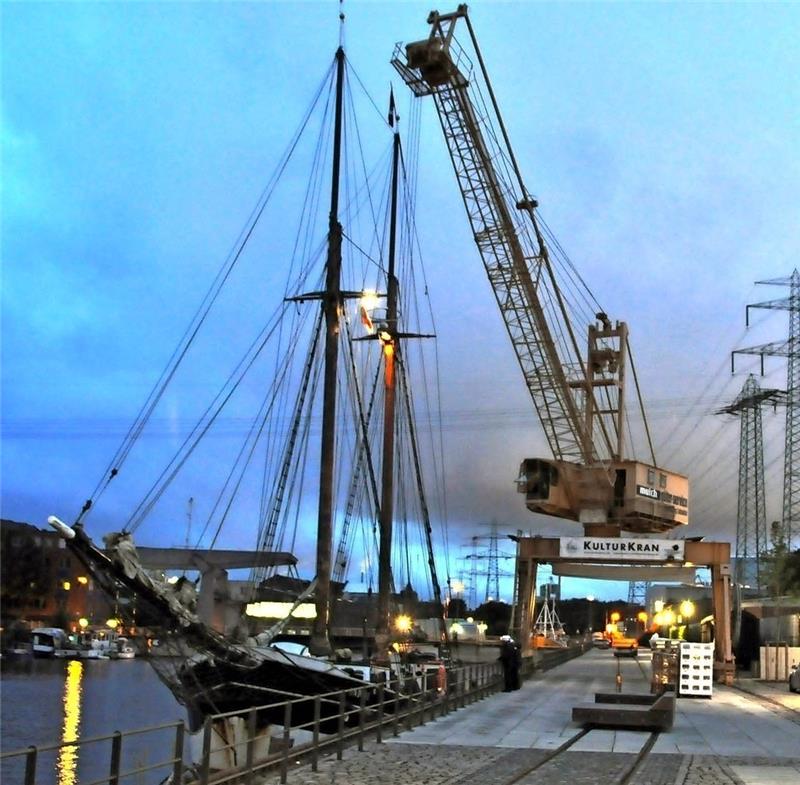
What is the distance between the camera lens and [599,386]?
1873 inches

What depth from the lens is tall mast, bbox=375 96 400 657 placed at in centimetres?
3428

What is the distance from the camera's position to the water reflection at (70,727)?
2777 centimetres

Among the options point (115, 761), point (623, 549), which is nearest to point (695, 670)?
point (623, 549)

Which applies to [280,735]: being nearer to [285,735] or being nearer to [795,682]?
[285,735]

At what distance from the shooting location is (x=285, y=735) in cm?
1206

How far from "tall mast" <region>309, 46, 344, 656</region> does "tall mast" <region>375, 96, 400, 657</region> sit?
4.53 metres

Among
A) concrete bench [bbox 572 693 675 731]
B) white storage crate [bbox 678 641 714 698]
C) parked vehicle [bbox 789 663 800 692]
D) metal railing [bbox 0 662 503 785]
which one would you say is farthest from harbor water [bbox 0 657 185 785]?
parked vehicle [bbox 789 663 800 692]

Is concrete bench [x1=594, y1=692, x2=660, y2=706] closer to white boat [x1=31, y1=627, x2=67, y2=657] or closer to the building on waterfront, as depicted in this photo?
the building on waterfront

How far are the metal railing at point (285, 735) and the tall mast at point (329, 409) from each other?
4278mm

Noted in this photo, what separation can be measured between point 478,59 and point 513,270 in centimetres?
966

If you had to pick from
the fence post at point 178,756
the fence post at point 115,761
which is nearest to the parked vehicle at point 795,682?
the fence post at point 178,756

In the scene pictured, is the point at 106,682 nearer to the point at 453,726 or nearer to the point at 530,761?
the point at 453,726

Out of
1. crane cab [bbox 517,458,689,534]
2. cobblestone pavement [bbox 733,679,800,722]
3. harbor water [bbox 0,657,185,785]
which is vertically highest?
crane cab [bbox 517,458,689,534]

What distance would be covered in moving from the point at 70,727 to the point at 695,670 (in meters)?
24.1
